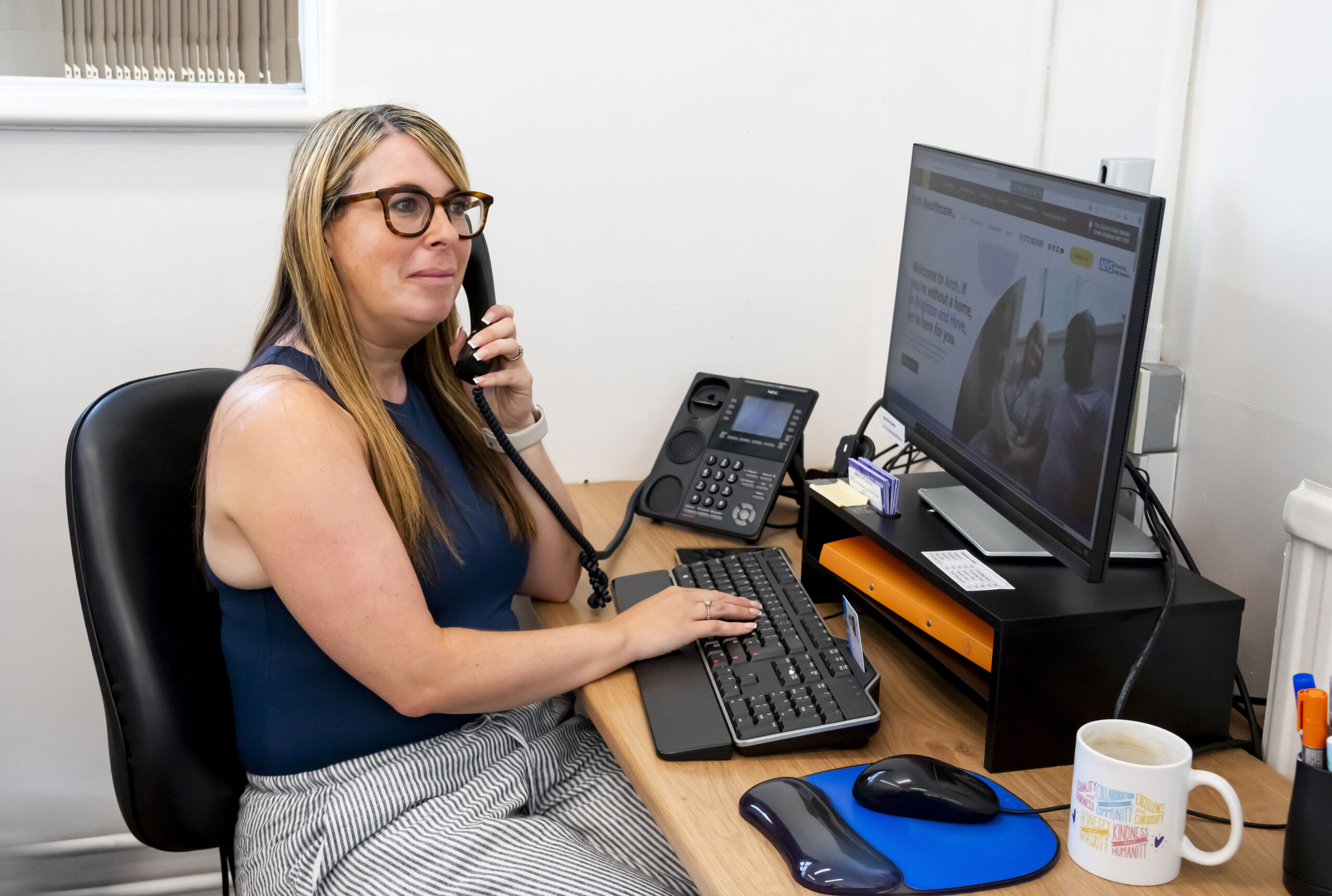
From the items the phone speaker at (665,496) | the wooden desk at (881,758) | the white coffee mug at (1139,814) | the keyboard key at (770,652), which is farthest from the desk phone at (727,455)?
the white coffee mug at (1139,814)

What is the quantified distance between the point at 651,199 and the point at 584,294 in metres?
0.19

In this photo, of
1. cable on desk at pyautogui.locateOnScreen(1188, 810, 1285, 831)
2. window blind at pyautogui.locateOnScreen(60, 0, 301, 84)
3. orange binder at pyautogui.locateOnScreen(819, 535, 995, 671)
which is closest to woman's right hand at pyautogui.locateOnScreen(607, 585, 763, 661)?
orange binder at pyautogui.locateOnScreen(819, 535, 995, 671)

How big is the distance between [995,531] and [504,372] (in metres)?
0.64

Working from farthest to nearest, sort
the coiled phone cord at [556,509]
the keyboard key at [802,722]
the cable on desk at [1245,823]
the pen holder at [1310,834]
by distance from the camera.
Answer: the coiled phone cord at [556,509] < the keyboard key at [802,722] < the cable on desk at [1245,823] < the pen holder at [1310,834]

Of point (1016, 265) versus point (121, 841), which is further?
point (121, 841)

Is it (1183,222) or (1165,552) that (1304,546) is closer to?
(1165,552)

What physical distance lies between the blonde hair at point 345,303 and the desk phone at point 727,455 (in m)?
0.49

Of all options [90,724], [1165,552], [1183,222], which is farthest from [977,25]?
[90,724]

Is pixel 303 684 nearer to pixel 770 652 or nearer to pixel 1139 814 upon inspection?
pixel 770 652

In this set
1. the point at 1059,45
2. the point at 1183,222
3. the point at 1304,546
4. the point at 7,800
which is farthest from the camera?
the point at 7,800

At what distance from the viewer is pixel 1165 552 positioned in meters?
1.07

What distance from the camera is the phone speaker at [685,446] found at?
1719 mm

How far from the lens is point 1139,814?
0.81 meters

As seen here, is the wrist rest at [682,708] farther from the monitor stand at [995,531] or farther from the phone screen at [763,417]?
the phone screen at [763,417]
